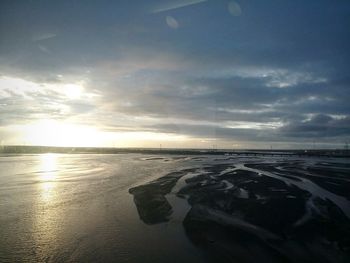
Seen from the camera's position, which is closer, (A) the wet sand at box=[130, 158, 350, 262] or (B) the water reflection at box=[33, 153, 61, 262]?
(A) the wet sand at box=[130, 158, 350, 262]

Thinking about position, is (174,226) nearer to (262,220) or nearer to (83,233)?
(83,233)

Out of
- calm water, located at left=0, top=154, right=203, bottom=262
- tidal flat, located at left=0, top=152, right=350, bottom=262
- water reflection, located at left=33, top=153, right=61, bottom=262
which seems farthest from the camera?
water reflection, located at left=33, top=153, right=61, bottom=262

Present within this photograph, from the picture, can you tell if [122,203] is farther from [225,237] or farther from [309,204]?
[309,204]

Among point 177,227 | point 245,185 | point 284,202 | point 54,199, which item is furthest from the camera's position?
point 245,185

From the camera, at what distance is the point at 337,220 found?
15172 millimetres

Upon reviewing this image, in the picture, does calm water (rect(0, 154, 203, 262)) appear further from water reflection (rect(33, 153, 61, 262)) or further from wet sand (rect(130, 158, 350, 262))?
wet sand (rect(130, 158, 350, 262))

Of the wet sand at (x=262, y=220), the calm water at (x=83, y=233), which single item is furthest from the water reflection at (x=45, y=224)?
the wet sand at (x=262, y=220)

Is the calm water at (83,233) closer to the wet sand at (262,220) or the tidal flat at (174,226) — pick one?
the tidal flat at (174,226)

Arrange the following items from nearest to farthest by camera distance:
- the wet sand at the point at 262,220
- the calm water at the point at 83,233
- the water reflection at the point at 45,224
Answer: the calm water at the point at 83,233
the wet sand at the point at 262,220
the water reflection at the point at 45,224

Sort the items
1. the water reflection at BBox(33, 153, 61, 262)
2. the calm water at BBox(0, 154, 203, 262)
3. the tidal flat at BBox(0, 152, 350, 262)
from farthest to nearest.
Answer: the water reflection at BBox(33, 153, 61, 262) → the tidal flat at BBox(0, 152, 350, 262) → the calm water at BBox(0, 154, 203, 262)

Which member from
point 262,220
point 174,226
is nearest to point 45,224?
point 174,226

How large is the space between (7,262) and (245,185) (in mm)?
20778

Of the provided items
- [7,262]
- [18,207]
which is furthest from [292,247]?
[18,207]

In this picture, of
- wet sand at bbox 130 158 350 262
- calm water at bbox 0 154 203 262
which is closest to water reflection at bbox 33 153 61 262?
calm water at bbox 0 154 203 262
